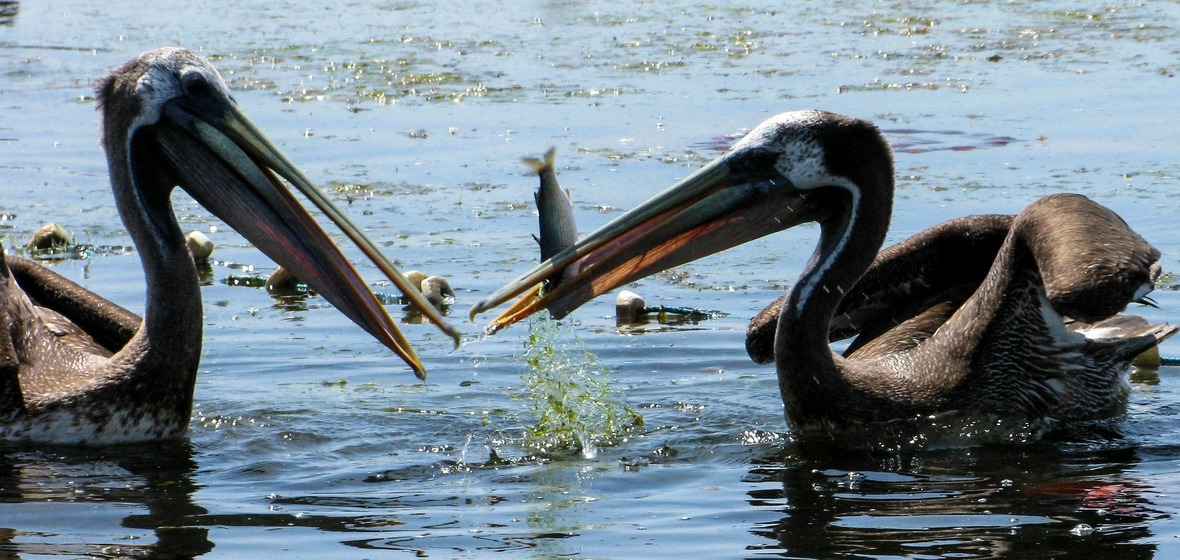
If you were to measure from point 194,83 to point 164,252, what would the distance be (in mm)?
592

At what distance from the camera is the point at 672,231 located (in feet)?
19.1

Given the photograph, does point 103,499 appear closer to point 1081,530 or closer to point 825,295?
point 825,295

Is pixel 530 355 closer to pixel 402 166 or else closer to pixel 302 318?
pixel 302 318

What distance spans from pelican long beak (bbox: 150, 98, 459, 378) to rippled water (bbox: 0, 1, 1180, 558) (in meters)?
0.58

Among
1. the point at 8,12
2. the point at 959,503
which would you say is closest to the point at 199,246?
the point at 959,503

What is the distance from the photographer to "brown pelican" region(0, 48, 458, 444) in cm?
551

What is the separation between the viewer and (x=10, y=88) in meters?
13.7

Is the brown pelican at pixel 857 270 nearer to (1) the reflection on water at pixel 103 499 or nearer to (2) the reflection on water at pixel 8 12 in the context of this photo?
(1) the reflection on water at pixel 103 499

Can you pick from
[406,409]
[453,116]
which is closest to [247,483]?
[406,409]

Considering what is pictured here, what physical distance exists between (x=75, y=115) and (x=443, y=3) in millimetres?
6513

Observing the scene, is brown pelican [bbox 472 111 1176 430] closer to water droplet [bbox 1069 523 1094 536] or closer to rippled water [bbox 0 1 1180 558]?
rippled water [bbox 0 1 1180 558]

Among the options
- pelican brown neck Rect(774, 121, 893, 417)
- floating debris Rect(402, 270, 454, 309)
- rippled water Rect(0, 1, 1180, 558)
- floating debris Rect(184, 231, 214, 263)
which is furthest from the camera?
floating debris Rect(184, 231, 214, 263)

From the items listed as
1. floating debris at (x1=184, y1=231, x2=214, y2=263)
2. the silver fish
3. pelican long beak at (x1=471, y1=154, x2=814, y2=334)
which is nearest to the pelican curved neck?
pelican long beak at (x1=471, y1=154, x2=814, y2=334)

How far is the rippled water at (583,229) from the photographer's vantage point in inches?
196
